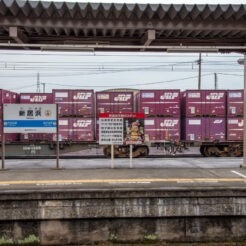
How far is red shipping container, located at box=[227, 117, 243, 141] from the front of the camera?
14.0m

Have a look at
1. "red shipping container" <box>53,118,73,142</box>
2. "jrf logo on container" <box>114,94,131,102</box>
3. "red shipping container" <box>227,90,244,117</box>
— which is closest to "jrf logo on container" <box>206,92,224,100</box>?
"red shipping container" <box>227,90,244,117</box>

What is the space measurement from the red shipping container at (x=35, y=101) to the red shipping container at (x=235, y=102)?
10978 mm

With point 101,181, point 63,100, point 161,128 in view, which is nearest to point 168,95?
point 161,128

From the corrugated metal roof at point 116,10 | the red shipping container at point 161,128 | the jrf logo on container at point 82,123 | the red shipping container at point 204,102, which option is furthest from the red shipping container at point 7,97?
the red shipping container at point 204,102

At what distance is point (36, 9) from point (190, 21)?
4.44 meters

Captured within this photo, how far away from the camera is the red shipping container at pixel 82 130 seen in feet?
45.6

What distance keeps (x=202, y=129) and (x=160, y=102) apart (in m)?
3.05

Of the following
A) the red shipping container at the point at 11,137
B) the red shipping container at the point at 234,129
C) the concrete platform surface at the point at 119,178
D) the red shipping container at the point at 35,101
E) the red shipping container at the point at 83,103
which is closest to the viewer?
the concrete platform surface at the point at 119,178

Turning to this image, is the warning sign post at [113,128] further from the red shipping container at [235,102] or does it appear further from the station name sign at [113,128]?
the red shipping container at [235,102]

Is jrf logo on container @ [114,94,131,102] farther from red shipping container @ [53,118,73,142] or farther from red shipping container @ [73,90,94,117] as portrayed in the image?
red shipping container @ [53,118,73,142]

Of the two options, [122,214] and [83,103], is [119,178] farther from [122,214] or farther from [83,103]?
[83,103]

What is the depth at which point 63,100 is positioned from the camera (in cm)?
1386

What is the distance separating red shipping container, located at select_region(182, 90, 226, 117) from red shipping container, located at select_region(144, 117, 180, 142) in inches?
41.1

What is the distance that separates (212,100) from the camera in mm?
14016
